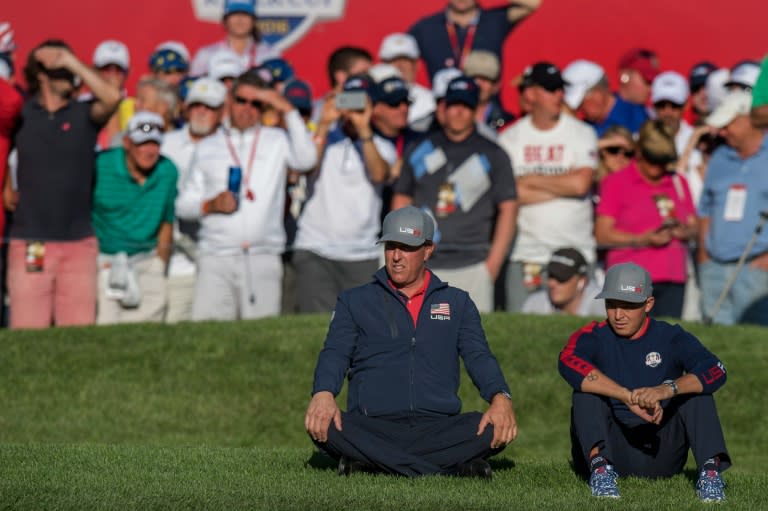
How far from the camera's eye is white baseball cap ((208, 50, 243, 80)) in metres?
15.2

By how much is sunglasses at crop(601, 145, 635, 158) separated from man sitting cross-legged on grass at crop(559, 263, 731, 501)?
5.85 metres

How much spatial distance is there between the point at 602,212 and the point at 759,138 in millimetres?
1553

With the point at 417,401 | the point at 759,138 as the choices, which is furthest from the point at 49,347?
the point at 759,138

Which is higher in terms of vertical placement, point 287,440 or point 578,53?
point 578,53

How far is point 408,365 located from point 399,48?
7174mm

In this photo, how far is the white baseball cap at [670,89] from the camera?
51.8 feet

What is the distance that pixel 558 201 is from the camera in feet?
45.6

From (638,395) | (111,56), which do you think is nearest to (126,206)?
(111,56)

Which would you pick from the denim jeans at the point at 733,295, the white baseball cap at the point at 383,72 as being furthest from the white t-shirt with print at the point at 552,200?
the white baseball cap at the point at 383,72

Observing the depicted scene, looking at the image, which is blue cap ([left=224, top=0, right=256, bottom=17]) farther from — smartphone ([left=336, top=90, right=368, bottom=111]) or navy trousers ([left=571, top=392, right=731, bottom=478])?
navy trousers ([left=571, top=392, right=731, bottom=478])

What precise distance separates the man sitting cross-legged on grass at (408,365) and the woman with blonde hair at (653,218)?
4.97m

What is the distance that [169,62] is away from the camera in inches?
640

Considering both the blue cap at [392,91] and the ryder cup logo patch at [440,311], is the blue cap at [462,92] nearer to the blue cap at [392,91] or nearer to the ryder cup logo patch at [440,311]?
the blue cap at [392,91]

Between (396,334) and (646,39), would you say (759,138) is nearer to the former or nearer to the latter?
(646,39)
